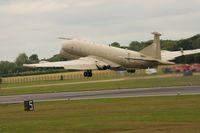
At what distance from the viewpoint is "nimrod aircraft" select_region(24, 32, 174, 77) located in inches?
3602

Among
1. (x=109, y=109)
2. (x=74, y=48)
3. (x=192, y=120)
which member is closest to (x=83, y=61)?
(x=74, y=48)

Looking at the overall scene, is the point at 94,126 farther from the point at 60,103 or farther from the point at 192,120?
the point at 60,103

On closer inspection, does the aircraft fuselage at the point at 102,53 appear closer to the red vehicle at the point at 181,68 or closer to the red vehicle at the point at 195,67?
the red vehicle at the point at 195,67

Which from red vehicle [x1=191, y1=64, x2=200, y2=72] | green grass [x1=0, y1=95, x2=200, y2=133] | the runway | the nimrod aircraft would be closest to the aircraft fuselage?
the nimrod aircraft

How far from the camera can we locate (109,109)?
2144 inches

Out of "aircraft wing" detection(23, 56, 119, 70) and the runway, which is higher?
"aircraft wing" detection(23, 56, 119, 70)

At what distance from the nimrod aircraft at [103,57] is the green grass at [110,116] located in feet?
88.6

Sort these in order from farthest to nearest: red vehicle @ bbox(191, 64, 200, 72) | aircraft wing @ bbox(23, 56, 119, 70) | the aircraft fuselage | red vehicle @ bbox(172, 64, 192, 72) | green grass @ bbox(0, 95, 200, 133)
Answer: red vehicle @ bbox(172, 64, 192, 72), red vehicle @ bbox(191, 64, 200, 72), aircraft wing @ bbox(23, 56, 119, 70), the aircraft fuselage, green grass @ bbox(0, 95, 200, 133)

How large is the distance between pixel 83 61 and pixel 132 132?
202ft

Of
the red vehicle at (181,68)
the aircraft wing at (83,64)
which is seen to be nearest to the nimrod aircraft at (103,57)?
the aircraft wing at (83,64)

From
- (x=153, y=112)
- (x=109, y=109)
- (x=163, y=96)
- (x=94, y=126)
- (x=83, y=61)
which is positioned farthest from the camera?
(x=83, y=61)

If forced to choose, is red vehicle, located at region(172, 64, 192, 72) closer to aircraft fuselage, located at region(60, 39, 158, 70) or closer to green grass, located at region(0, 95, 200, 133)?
aircraft fuselage, located at region(60, 39, 158, 70)

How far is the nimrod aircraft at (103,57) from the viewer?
300 ft

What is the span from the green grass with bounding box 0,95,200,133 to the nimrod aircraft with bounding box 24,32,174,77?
27.0 meters
